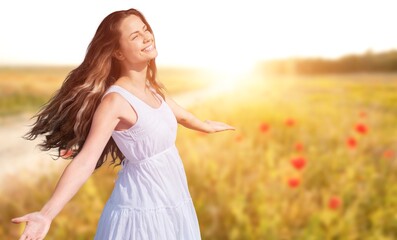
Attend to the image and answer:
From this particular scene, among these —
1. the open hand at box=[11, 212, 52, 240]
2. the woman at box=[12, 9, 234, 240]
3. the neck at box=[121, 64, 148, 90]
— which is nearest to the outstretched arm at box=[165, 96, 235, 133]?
the woman at box=[12, 9, 234, 240]

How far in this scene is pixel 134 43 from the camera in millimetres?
1974

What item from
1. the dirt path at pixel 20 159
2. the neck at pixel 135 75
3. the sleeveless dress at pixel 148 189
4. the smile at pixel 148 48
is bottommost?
the dirt path at pixel 20 159

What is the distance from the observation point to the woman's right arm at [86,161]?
1740 mm

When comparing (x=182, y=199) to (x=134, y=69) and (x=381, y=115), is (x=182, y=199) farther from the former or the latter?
(x=381, y=115)

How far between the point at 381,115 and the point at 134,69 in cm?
483

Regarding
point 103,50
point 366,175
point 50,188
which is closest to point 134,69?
point 103,50

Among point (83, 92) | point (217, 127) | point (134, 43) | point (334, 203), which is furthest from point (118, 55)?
point (334, 203)

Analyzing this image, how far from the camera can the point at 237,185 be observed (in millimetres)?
3471

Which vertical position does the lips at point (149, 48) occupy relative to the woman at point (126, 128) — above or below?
above

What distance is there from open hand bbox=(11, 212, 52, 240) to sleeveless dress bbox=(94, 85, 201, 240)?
406 mm

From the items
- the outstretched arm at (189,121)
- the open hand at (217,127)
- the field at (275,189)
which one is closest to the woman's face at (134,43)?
the outstretched arm at (189,121)

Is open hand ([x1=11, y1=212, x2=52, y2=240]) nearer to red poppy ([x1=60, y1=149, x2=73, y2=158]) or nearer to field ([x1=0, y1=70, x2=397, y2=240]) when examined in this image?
red poppy ([x1=60, y1=149, x2=73, y2=158])

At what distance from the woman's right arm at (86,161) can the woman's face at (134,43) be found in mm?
163

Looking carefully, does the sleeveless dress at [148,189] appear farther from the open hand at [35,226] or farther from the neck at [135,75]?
the open hand at [35,226]
